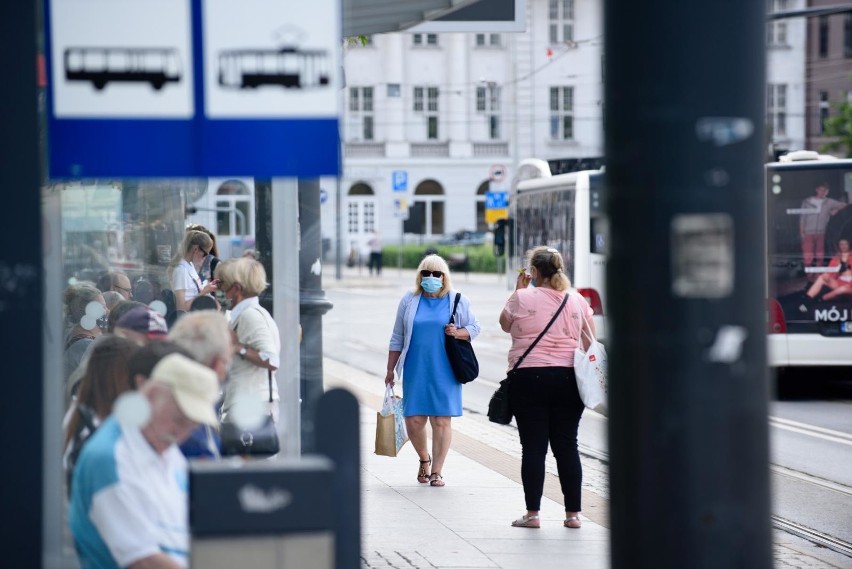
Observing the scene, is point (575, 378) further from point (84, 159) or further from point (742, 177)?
point (742, 177)

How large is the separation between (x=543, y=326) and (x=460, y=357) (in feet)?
4.46

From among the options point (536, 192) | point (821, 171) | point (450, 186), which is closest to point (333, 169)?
point (821, 171)

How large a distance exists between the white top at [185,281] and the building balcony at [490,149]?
61227mm

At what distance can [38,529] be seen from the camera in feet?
10.9

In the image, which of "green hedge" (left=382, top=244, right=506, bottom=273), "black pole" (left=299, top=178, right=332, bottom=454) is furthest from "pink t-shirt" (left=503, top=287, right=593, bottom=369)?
"green hedge" (left=382, top=244, right=506, bottom=273)

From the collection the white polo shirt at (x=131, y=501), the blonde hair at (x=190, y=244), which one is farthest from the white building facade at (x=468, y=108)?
the white polo shirt at (x=131, y=501)

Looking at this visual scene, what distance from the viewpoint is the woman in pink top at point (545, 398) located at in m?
7.90

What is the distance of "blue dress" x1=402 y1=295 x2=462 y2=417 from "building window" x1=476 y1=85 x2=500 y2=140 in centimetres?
5609

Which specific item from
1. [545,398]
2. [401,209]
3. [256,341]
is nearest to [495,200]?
[401,209]

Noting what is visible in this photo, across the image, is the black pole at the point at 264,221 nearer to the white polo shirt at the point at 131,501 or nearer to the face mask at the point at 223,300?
the face mask at the point at 223,300

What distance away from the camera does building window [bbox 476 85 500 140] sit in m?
65.0

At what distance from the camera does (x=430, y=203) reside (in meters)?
66.9

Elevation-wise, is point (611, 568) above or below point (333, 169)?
below

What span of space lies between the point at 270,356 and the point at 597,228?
14.6 m
